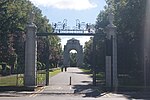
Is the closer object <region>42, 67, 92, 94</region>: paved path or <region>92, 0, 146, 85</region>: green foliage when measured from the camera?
<region>42, 67, 92, 94</region>: paved path

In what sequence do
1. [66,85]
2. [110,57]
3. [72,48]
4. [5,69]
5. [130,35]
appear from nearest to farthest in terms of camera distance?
[110,57]
[66,85]
[130,35]
[5,69]
[72,48]

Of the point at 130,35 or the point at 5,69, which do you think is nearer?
the point at 130,35

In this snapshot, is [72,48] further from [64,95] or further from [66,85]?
[64,95]

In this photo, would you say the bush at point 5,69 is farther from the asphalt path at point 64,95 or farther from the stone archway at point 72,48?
the stone archway at point 72,48

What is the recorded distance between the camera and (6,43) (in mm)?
50281

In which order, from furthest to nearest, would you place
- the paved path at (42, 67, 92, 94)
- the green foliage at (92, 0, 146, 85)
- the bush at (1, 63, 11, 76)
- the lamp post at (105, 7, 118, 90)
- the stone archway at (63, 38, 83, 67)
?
the stone archway at (63, 38, 83, 67) < the bush at (1, 63, 11, 76) < the green foliage at (92, 0, 146, 85) < the lamp post at (105, 7, 118, 90) < the paved path at (42, 67, 92, 94)

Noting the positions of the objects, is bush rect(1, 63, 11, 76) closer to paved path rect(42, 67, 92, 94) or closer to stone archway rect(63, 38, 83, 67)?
paved path rect(42, 67, 92, 94)

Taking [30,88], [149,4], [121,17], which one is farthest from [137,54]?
[30,88]

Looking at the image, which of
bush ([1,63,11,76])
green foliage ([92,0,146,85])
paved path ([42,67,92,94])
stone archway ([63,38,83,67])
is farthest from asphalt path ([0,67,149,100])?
stone archway ([63,38,83,67])

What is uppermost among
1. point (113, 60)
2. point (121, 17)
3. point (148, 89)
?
point (121, 17)

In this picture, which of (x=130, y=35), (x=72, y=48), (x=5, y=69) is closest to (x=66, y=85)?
(x=130, y=35)

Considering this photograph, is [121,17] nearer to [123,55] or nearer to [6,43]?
[123,55]

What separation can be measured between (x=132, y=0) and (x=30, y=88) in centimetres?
1893

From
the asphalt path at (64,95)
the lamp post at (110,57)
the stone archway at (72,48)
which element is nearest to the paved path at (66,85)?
the asphalt path at (64,95)
